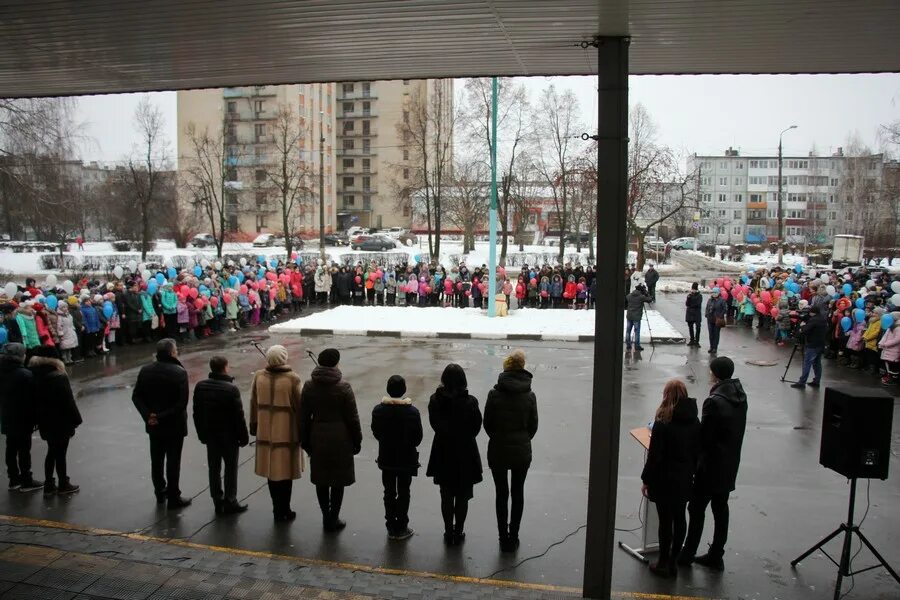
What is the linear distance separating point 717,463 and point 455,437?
227cm

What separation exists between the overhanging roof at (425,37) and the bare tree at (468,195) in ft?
114

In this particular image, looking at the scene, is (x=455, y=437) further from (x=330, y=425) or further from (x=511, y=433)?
(x=330, y=425)

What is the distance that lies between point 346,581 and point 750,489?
5023mm

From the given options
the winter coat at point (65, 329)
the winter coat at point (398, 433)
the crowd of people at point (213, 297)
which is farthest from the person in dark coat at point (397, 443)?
Answer: the winter coat at point (65, 329)

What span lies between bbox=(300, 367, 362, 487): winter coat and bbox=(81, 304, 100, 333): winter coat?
11791 millimetres

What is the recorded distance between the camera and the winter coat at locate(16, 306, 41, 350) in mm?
13344

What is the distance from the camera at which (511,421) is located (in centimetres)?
604

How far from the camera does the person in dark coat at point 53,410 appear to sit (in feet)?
23.9

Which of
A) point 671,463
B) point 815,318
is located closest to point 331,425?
point 671,463

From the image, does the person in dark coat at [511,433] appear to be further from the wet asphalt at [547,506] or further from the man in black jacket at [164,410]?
the man in black jacket at [164,410]

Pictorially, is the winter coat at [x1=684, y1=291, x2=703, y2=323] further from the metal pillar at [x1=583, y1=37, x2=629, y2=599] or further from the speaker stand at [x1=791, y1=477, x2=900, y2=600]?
the metal pillar at [x1=583, y1=37, x2=629, y2=599]

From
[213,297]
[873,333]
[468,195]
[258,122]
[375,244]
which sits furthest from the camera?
[258,122]

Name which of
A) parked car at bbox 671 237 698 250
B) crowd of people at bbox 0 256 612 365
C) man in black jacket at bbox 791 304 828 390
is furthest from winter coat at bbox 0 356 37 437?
parked car at bbox 671 237 698 250

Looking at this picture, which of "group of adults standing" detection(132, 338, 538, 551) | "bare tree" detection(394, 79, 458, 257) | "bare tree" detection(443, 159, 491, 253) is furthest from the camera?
"bare tree" detection(443, 159, 491, 253)
